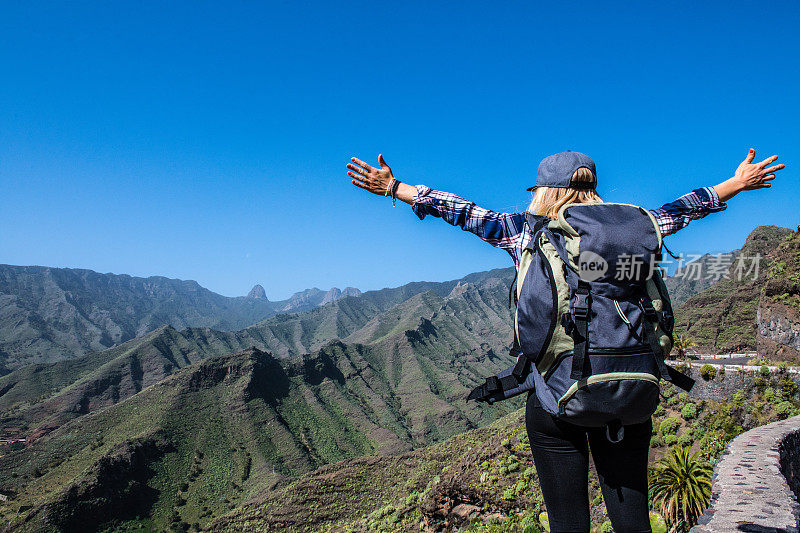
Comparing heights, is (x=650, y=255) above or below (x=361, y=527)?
above

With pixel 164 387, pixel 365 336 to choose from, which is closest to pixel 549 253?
pixel 164 387

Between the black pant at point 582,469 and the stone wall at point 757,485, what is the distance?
238 cm

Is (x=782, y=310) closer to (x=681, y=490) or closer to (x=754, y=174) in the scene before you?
(x=681, y=490)

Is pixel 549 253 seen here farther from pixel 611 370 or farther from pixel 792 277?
pixel 792 277

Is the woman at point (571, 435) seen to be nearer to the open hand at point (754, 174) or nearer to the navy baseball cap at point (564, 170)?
the navy baseball cap at point (564, 170)

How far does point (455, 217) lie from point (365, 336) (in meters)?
200

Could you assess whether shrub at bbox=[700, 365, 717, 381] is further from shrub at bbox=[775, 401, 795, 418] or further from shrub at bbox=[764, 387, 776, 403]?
shrub at bbox=[775, 401, 795, 418]

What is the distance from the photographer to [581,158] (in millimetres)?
2188

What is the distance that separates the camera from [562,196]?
2172mm

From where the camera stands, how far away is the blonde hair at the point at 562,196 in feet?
7.07

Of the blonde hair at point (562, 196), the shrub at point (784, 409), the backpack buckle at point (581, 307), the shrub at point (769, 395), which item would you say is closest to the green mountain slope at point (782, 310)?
the shrub at point (769, 395)

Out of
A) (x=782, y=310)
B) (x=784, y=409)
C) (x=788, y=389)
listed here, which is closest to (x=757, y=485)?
(x=784, y=409)

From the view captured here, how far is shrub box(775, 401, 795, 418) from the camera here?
1301cm

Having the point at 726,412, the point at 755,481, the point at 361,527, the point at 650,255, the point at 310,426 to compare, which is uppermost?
the point at 650,255
